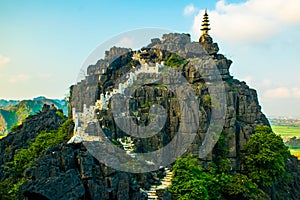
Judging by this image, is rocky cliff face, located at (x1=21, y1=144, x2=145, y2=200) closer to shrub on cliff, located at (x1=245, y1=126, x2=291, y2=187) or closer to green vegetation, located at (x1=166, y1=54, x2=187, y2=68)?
shrub on cliff, located at (x1=245, y1=126, x2=291, y2=187)

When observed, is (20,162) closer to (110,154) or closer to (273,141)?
(110,154)

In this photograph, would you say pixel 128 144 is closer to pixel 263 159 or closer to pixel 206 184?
pixel 206 184

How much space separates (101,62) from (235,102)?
15.3 metres

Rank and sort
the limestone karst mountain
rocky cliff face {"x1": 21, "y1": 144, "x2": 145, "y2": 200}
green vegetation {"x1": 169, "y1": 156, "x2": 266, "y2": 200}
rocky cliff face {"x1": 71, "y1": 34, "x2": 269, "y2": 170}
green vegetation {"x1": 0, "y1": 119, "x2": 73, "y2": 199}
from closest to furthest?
rocky cliff face {"x1": 21, "y1": 144, "x2": 145, "y2": 200} < the limestone karst mountain < green vegetation {"x1": 169, "y1": 156, "x2": 266, "y2": 200} < rocky cliff face {"x1": 71, "y1": 34, "x2": 269, "y2": 170} < green vegetation {"x1": 0, "y1": 119, "x2": 73, "y2": 199}

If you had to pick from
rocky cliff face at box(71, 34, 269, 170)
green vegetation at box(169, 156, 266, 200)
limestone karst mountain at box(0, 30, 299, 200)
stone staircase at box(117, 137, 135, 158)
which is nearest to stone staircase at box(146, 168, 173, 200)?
limestone karst mountain at box(0, 30, 299, 200)

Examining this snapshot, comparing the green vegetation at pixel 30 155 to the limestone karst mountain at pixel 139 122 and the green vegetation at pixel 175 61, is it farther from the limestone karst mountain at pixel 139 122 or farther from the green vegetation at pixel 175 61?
the green vegetation at pixel 175 61

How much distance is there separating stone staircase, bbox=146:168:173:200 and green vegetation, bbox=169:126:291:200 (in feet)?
2.42

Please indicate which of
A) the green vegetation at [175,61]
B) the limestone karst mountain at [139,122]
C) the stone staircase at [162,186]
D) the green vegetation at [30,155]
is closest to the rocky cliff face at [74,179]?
the limestone karst mountain at [139,122]

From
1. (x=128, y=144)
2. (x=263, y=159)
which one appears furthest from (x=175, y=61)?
(x=263, y=159)

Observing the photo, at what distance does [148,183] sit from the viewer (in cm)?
2569

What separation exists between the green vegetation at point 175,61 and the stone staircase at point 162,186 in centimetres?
1235

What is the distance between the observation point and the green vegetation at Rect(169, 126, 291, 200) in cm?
2522

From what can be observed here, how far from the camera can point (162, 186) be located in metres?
25.9

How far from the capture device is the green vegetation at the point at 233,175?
25219 millimetres
